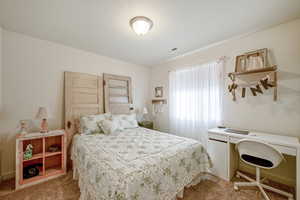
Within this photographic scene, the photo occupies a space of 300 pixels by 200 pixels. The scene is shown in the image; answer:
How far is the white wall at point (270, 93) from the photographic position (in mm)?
1817

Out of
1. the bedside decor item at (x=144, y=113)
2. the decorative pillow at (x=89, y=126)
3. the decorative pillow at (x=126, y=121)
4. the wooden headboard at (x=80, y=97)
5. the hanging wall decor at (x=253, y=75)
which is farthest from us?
the bedside decor item at (x=144, y=113)

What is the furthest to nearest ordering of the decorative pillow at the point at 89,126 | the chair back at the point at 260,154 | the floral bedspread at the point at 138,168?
the decorative pillow at the point at 89,126
the chair back at the point at 260,154
the floral bedspread at the point at 138,168

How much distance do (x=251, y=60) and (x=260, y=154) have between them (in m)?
1.51

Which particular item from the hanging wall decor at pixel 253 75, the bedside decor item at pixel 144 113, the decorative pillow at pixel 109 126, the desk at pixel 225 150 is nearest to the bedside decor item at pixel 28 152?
the decorative pillow at pixel 109 126

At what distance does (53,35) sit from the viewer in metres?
2.21

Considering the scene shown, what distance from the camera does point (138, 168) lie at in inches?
46.9

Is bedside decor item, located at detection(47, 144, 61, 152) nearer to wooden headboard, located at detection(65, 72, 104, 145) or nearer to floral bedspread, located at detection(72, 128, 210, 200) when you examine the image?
wooden headboard, located at detection(65, 72, 104, 145)

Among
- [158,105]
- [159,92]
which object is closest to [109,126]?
[158,105]

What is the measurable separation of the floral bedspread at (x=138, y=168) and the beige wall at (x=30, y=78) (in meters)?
1.26

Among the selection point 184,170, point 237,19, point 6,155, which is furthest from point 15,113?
point 237,19

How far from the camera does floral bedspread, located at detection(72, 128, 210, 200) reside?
108 centimetres

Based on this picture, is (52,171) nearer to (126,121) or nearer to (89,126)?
(89,126)

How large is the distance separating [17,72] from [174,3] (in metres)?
Answer: 2.78

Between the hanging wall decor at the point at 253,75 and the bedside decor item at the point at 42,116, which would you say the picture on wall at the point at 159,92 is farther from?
the bedside decor item at the point at 42,116
